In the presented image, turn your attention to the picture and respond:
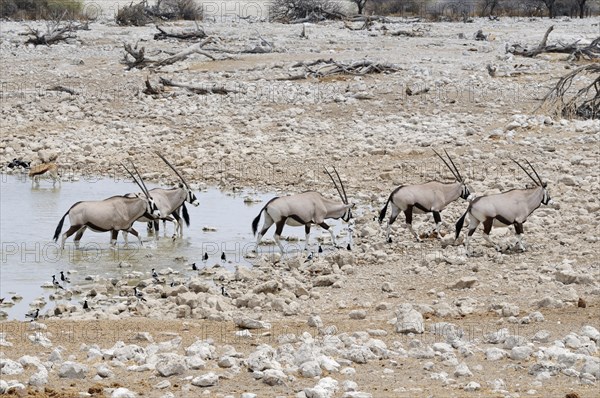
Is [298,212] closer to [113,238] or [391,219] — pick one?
[391,219]

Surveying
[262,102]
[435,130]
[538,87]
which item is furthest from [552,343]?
[538,87]

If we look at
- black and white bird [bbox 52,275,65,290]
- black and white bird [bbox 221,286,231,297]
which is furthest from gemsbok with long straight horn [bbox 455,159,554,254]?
black and white bird [bbox 52,275,65,290]

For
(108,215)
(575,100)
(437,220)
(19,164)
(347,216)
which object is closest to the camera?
(437,220)

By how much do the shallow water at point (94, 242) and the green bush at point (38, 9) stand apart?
80.7 ft

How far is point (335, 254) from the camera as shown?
9.55 meters

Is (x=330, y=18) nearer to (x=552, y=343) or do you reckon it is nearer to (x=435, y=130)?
(x=435, y=130)

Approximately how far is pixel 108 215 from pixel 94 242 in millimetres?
553

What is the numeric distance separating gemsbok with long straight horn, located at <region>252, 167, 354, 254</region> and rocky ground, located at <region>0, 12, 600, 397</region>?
410 mm

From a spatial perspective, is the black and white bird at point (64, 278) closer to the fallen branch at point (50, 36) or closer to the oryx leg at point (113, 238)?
the oryx leg at point (113, 238)

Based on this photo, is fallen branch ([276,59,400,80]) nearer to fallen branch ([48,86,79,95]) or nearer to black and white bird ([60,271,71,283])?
fallen branch ([48,86,79,95])

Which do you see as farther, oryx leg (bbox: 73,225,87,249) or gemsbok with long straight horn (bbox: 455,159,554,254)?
oryx leg (bbox: 73,225,87,249)

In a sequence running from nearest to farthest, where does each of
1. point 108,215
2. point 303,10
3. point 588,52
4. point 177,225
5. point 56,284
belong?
point 56,284
point 108,215
point 177,225
point 588,52
point 303,10

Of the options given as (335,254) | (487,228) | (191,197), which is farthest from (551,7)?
(335,254)

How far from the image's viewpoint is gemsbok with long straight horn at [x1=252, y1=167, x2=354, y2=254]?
34.3ft
